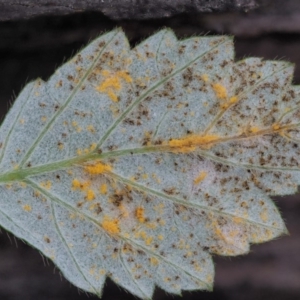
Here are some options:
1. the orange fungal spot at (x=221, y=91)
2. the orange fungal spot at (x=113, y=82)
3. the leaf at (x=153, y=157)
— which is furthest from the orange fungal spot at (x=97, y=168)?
the orange fungal spot at (x=221, y=91)

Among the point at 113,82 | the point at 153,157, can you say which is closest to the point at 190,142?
the point at 153,157

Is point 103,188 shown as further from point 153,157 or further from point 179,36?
point 179,36

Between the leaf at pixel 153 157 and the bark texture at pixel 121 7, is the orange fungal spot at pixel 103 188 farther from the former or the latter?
the bark texture at pixel 121 7

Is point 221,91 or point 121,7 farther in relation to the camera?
point 121,7

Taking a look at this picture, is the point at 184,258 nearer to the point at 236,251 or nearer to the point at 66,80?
the point at 236,251

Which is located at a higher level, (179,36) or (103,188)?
(179,36)

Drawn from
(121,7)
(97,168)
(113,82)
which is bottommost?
(97,168)

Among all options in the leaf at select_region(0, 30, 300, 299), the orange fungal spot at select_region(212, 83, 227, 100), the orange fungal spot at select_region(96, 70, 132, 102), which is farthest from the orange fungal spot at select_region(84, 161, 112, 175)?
the orange fungal spot at select_region(212, 83, 227, 100)

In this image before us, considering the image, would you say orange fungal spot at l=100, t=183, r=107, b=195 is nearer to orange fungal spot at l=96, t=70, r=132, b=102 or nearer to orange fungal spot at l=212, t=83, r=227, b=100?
orange fungal spot at l=96, t=70, r=132, b=102

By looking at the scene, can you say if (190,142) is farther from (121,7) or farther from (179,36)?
(121,7)
